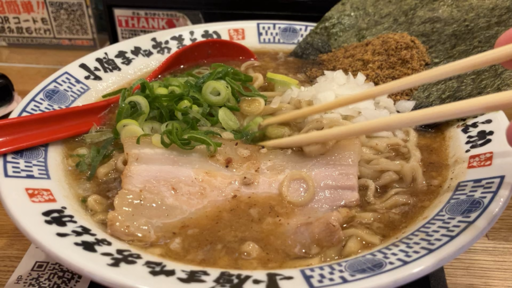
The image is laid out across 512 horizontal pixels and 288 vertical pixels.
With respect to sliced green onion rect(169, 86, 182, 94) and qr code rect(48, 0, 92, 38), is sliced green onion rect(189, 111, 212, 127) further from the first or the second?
qr code rect(48, 0, 92, 38)

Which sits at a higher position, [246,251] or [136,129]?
[136,129]

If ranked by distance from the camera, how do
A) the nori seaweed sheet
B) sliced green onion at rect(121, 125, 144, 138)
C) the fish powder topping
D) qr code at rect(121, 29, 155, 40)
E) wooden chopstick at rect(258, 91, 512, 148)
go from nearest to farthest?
wooden chopstick at rect(258, 91, 512, 148) < sliced green onion at rect(121, 125, 144, 138) < the nori seaweed sheet < the fish powder topping < qr code at rect(121, 29, 155, 40)

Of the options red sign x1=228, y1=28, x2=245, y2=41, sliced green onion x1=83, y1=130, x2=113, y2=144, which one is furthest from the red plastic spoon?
red sign x1=228, y1=28, x2=245, y2=41

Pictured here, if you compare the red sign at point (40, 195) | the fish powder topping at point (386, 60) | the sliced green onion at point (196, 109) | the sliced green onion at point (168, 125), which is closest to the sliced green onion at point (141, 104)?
the sliced green onion at point (168, 125)

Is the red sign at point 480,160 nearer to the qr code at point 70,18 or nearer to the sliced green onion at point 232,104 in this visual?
the sliced green onion at point 232,104

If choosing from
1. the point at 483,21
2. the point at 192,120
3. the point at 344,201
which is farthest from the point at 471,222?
the point at 483,21

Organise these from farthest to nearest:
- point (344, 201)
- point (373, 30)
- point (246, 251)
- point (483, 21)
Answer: point (373, 30)
point (483, 21)
point (344, 201)
point (246, 251)

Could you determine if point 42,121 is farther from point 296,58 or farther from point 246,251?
point 296,58
